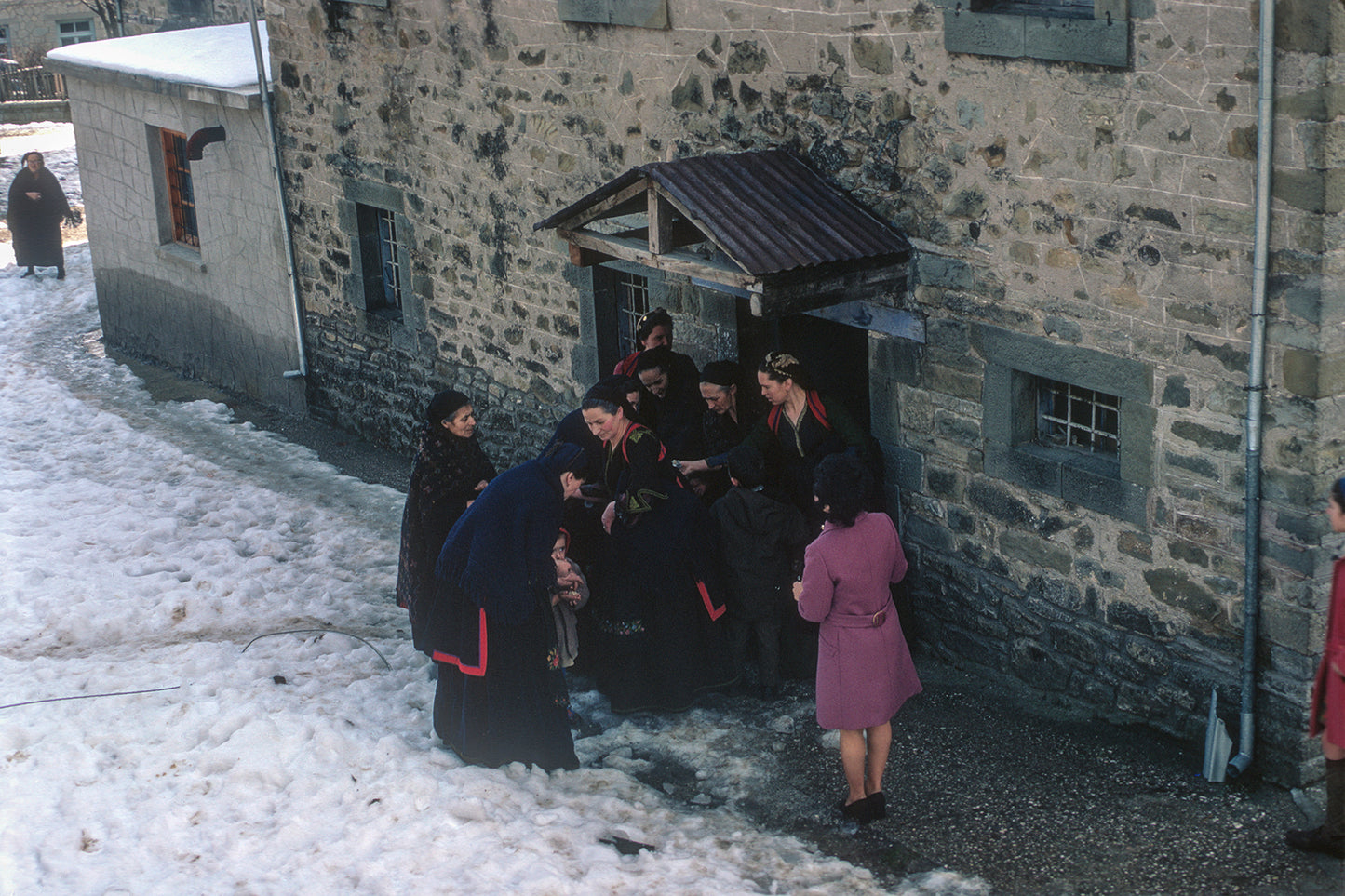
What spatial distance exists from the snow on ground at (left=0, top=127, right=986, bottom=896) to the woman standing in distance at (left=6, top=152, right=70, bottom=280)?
8.59 metres

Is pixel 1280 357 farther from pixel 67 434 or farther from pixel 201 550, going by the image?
pixel 67 434

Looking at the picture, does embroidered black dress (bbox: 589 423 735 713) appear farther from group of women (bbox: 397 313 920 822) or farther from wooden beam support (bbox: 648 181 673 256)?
wooden beam support (bbox: 648 181 673 256)

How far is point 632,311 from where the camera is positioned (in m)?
9.78

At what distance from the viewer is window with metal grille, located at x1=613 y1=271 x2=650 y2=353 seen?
965 centimetres

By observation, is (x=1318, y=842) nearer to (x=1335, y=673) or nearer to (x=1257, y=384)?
(x=1335, y=673)

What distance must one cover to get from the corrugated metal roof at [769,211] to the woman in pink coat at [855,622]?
131 cm

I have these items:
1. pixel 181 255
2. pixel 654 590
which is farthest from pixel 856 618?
pixel 181 255

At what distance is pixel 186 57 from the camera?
1419cm

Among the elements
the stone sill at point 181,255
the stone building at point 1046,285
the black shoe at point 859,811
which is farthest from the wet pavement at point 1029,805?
the stone sill at point 181,255

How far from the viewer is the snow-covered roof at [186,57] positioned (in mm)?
13008

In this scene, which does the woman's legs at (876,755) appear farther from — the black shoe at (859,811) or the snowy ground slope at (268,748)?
the snowy ground slope at (268,748)

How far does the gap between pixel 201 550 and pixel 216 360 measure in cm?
527

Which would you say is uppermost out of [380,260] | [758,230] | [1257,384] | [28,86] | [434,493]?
[28,86]

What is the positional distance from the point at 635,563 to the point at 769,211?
1.84 m
